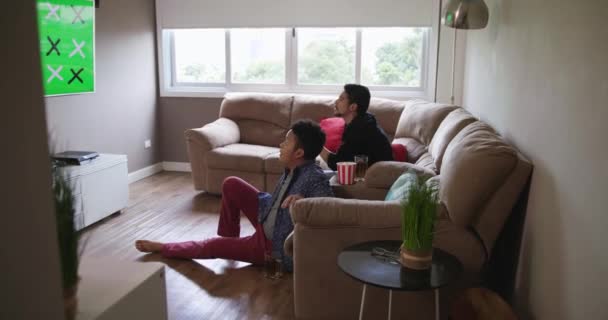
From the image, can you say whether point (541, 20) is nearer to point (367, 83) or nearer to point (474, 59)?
point (474, 59)

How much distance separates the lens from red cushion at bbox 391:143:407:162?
367cm

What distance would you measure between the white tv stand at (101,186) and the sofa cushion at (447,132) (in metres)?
2.37

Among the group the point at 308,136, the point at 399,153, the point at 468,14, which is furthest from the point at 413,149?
the point at 308,136

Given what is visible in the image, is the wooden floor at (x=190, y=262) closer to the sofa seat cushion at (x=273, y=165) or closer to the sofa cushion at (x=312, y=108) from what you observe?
the sofa seat cushion at (x=273, y=165)

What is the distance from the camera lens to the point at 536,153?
6.94 ft

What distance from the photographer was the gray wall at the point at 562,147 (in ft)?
4.82

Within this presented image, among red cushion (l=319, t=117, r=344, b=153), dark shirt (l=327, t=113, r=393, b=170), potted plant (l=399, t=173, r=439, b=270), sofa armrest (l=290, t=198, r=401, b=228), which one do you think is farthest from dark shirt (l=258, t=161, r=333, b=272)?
red cushion (l=319, t=117, r=344, b=153)

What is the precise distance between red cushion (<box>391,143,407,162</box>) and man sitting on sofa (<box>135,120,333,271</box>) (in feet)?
3.18

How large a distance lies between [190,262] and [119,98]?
8.03ft

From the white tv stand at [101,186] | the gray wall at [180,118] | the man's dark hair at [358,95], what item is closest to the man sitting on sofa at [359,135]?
the man's dark hair at [358,95]

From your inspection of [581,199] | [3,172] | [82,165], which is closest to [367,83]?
[82,165]

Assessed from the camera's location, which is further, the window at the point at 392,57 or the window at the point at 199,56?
the window at the point at 199,56

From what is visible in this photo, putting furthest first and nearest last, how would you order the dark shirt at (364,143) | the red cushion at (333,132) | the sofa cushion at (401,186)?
the red cushion at (333,132)
the dark shirt at (364,143)
the sofa cushion at (401,186)

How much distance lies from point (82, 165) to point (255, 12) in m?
2.43
